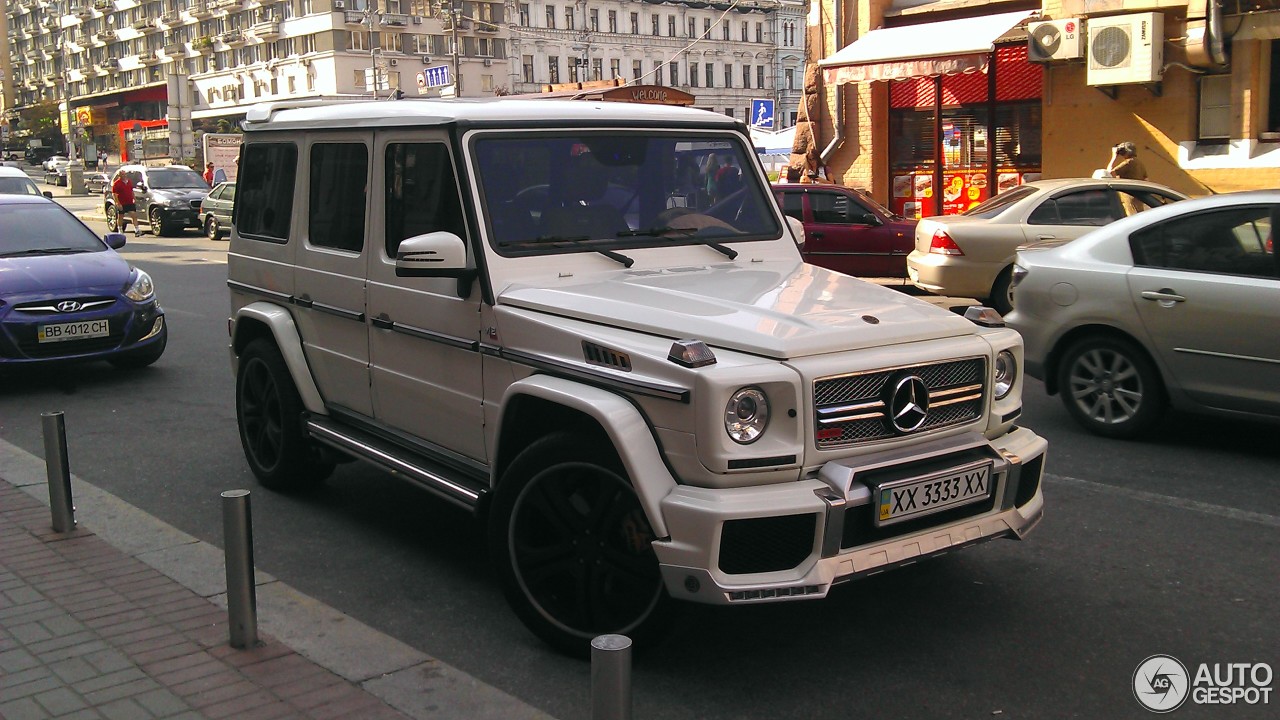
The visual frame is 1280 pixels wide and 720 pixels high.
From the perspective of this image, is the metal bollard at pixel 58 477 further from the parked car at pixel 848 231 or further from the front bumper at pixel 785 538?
the parked car at pixel 848 231

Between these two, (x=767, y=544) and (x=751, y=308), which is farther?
(x=751, y=308)

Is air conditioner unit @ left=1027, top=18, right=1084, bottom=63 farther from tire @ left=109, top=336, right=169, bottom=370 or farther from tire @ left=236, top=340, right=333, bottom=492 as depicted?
tire @ left=236, top=340, right=333, bottom=492

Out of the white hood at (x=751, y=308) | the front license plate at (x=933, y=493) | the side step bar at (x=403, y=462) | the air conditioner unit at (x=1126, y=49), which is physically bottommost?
the side step bar at (x=403, y=462)

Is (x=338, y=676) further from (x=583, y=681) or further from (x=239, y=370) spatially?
(x=239, y=370)

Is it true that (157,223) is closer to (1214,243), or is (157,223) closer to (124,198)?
(124,198)

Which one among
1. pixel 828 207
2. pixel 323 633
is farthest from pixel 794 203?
pixel 323 633

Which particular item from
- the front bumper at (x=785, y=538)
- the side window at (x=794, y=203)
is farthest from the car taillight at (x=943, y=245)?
the front bumper at (x=785, y=538)

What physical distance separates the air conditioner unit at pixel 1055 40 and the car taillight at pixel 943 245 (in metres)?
6.33

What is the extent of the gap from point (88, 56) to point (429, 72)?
324 feet

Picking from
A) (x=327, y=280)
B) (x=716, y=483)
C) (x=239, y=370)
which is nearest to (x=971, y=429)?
(x=716, y=483)

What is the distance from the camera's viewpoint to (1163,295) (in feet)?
24.1

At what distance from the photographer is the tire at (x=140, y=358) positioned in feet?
35.6

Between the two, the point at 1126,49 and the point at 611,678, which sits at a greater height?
the point at 1126,49

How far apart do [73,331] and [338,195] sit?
538 cm
